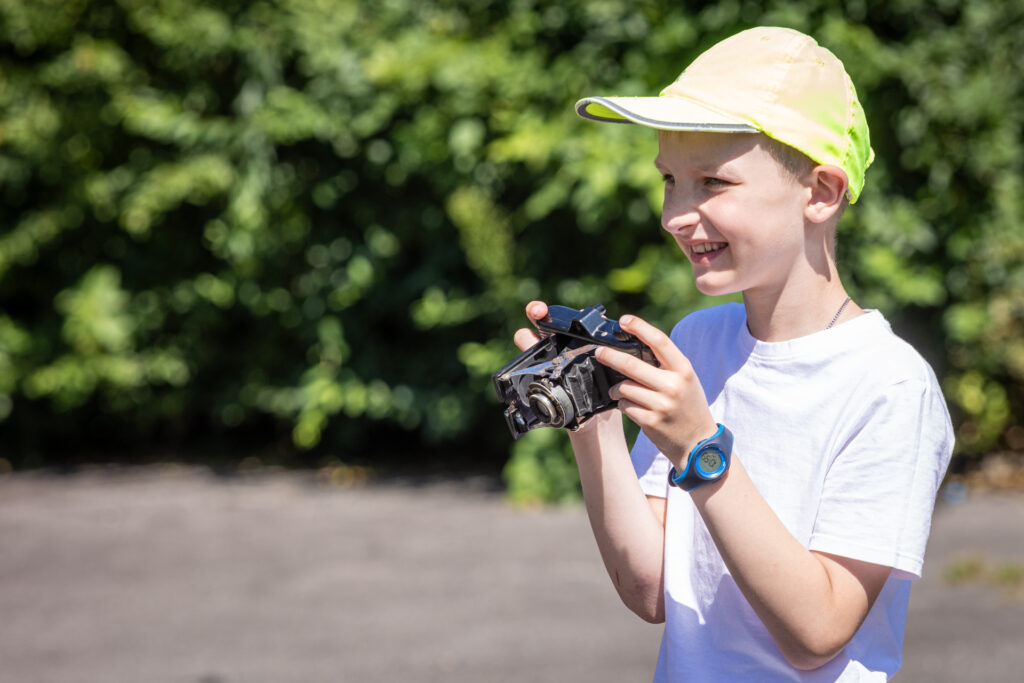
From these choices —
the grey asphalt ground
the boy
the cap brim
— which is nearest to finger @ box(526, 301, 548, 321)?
the boy

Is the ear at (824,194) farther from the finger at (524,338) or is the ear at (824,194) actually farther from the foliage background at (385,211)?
the foliage background at (385,211)

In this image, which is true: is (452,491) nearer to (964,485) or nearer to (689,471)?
(964,485)

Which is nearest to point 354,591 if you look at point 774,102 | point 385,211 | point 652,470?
point 385,211

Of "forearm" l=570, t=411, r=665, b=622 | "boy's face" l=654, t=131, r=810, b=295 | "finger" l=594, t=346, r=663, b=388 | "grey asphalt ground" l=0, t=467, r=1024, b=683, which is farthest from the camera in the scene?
"grey asphalt ground" l=0, t=467, r=1024, b=683

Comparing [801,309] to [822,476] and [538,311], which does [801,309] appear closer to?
[822,476]

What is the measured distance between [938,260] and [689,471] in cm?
487

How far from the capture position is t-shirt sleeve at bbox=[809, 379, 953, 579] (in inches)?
54.2

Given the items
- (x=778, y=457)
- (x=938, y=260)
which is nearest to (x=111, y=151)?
(x=938, y=260)

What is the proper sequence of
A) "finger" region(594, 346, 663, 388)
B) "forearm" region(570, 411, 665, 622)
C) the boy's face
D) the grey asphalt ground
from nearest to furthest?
"finger" region(594, 346, 663, 388) → the boy's face → "forearm" region(570, 411, 665, 622) → the grey asphalt ground

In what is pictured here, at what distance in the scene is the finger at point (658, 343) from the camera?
1332 mm

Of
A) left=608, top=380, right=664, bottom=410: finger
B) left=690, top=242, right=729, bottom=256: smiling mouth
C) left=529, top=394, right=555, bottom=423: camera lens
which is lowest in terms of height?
left=529, top=394, right=555, bottom=423: camera lens

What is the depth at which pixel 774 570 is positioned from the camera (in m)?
1.34

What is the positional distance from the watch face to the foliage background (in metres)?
4.02

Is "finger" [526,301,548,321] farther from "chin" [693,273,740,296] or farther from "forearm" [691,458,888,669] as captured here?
"forearm" [691,458,888,669]
